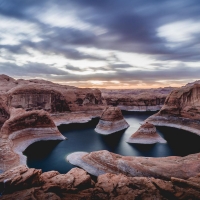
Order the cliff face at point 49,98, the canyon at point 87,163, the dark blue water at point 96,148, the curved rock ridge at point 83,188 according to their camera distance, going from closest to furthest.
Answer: the curved rock ridge at point 83,188 → the canyon at point 87,163 → the dark blue water at point 96,148 → the cliff face at point 49,98

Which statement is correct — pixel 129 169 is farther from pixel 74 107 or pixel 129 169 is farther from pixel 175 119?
pixel 74 107

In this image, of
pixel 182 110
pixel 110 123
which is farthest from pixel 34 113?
pixel 182 110

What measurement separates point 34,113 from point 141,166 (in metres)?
23.1

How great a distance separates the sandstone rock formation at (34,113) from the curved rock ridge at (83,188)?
1331 centimetres

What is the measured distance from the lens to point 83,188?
1002 centimetres

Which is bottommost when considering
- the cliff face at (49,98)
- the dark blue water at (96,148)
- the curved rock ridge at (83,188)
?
the dark blue water at (96,148)

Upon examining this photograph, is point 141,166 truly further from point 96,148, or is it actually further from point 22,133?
point 22,133

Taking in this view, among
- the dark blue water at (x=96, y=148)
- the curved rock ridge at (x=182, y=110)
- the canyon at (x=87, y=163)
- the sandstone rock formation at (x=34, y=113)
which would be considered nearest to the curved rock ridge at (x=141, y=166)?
the canyon at (x=87, y=163)

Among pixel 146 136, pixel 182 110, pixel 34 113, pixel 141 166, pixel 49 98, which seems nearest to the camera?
pixel 141 166

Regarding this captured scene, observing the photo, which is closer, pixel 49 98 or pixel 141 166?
pixel 141 166

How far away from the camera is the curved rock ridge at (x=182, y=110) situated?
46125mm

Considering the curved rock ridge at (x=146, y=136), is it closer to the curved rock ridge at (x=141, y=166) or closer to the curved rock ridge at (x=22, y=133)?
the curved rock ridge at (x=141, y=166)

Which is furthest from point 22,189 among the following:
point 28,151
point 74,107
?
point 74,107

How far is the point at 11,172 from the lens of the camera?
1072 cm
